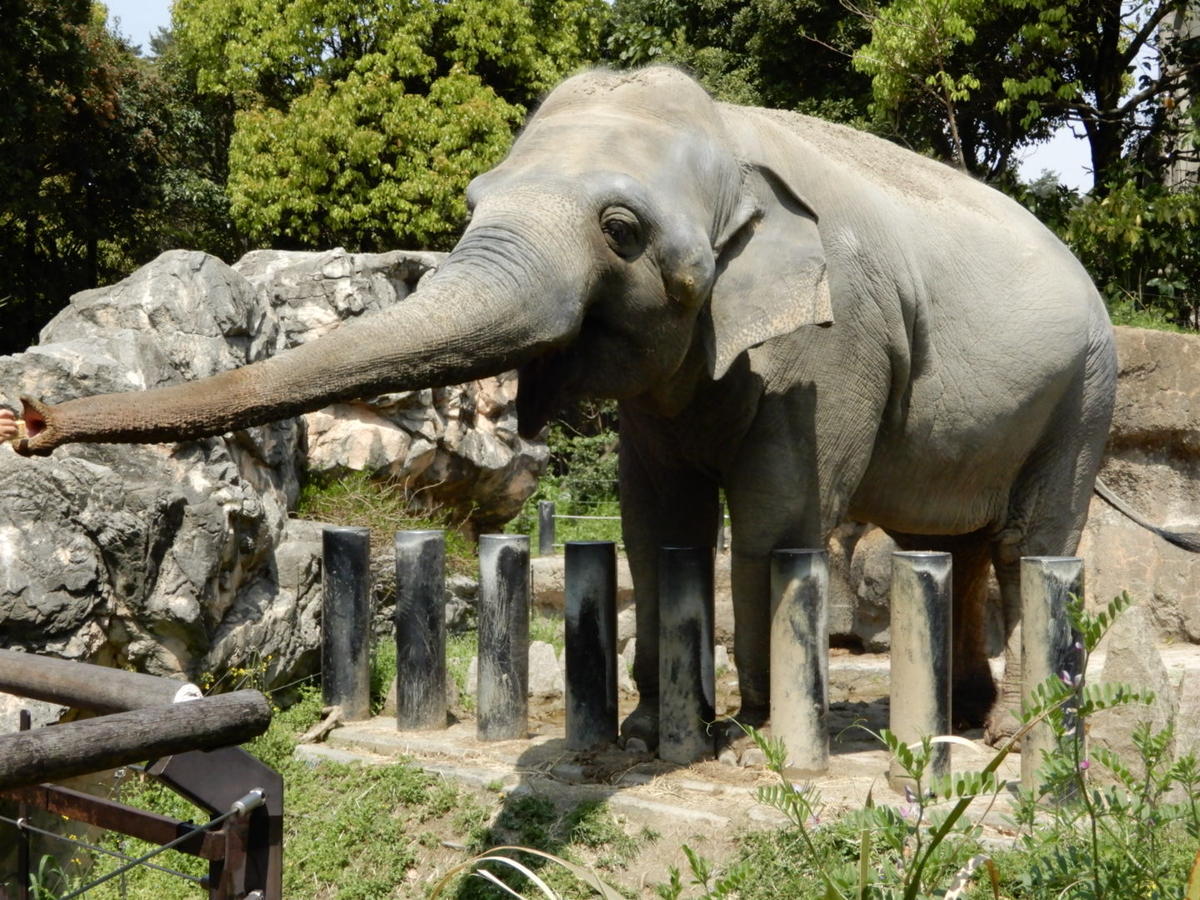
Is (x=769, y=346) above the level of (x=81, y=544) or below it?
above

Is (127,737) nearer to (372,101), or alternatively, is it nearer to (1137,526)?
(1137,526)

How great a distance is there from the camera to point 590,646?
492 cm

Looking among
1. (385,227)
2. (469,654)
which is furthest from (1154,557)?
(385,227)

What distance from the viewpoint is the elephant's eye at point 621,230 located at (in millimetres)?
3795

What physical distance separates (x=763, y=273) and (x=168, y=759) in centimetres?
269

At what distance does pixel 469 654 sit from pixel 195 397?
4.54m

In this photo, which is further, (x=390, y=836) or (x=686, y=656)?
(x=686, y=656)

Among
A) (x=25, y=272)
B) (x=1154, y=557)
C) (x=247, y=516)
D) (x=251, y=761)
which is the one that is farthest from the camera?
(x=25, y=272)

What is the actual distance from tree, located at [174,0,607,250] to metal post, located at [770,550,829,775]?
45.1 feet

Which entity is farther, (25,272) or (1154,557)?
(25,272)

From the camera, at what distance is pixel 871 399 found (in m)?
4.54

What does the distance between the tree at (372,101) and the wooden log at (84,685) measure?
15.7 metres

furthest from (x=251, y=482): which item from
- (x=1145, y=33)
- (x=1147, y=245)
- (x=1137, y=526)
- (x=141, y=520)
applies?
(x=1145, y=33)

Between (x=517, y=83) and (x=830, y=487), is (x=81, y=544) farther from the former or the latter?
(x=517, y=83)
